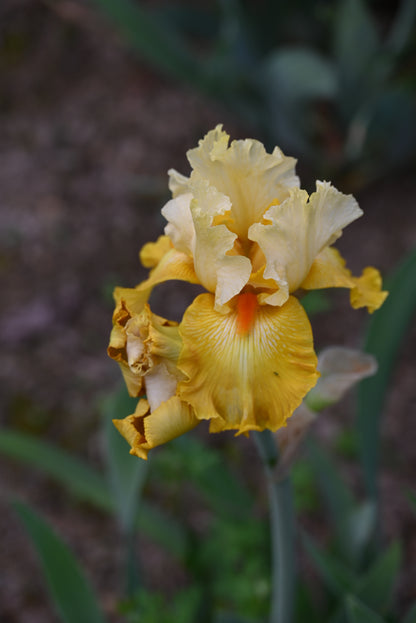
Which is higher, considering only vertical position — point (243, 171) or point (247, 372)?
point (243, 171)

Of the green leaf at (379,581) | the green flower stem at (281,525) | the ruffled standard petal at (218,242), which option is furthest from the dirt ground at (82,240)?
the ruffled standard petal at (218,242)

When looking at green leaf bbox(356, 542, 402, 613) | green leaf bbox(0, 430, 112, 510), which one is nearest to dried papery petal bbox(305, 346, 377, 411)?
green leaf bbox(356, 542, 402, 613)

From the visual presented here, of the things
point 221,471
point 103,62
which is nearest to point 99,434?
point 221,471

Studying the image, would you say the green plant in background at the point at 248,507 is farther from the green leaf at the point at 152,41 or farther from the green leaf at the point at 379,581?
the green leaf at the point at 152,41

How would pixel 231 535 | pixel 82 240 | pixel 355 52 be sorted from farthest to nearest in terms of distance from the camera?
pixel 82 240, pixel 355 52, pixel 231 535

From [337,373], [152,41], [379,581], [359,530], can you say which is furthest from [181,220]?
[152,41]

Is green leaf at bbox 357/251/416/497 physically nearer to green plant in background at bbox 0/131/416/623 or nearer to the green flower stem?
green plant in background at bbox 0/131/416/623

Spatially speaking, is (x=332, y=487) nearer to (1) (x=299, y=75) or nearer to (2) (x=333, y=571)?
(2) (x=333, y=571)
